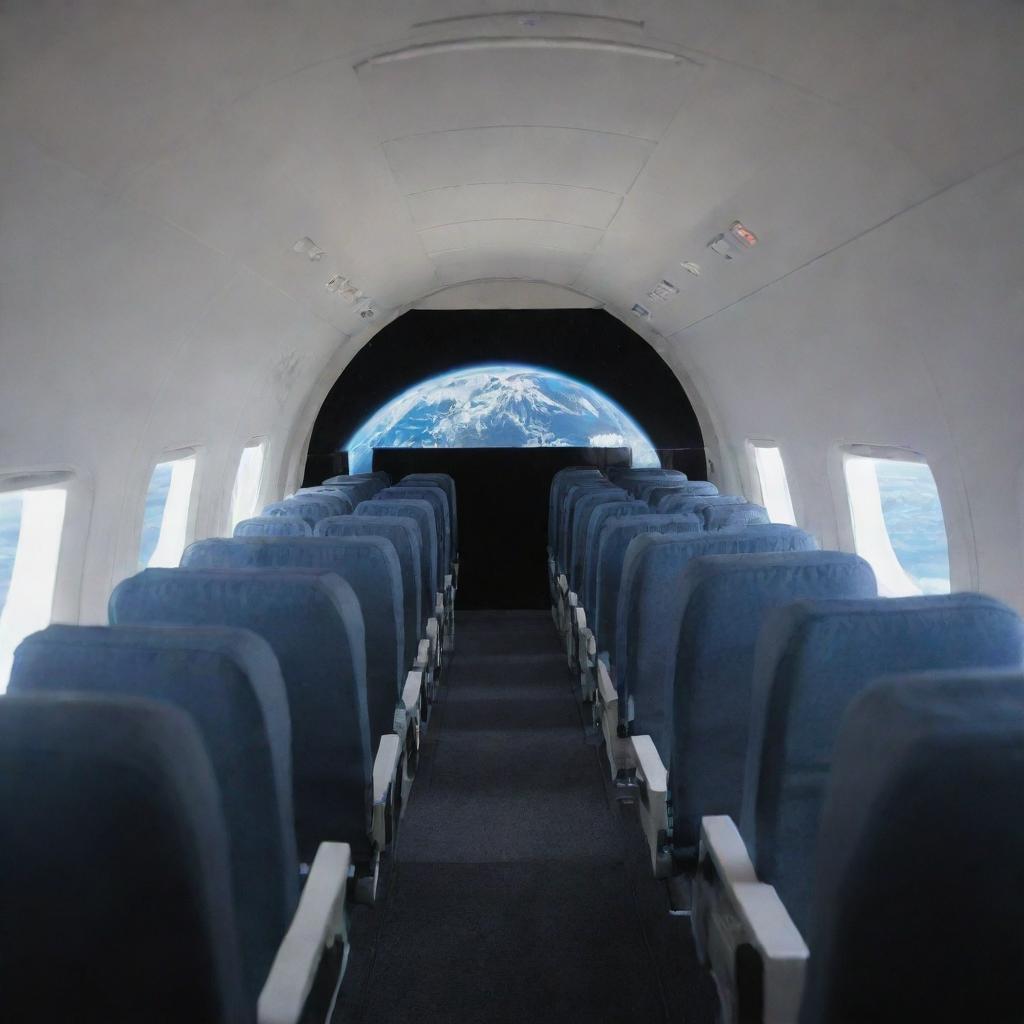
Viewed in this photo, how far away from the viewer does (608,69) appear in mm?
4273

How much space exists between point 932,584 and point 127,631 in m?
5.66

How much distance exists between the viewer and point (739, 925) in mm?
2146

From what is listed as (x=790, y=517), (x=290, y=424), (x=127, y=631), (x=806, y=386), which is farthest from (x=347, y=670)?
(x=290, y=424)

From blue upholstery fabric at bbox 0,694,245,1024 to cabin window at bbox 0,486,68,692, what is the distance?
440 centimetres

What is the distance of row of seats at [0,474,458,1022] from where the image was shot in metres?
1.26

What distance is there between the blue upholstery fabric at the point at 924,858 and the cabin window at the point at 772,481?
8.90 m

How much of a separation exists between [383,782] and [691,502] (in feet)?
11.3

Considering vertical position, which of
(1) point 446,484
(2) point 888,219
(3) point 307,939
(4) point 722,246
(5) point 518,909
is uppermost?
(4) point 722,246

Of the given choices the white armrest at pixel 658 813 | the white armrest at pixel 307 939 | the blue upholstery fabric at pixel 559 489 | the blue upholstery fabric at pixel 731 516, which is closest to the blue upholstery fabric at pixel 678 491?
the blue upholstery fabric at pixel 559 489

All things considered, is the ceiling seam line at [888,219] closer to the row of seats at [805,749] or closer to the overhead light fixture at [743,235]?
the overhead light fixture at [743,235]

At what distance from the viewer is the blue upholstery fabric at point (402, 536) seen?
185 inches

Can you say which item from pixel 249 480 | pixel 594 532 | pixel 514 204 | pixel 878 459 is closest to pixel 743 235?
pixel 878 459

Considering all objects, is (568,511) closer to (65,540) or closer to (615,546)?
(615,546)

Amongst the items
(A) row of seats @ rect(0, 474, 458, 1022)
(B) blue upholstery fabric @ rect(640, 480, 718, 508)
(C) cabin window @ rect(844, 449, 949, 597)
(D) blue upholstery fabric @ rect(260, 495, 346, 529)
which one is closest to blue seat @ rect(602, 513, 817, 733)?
(A) row of seats @ rect(0, 474, 458, 1022)
